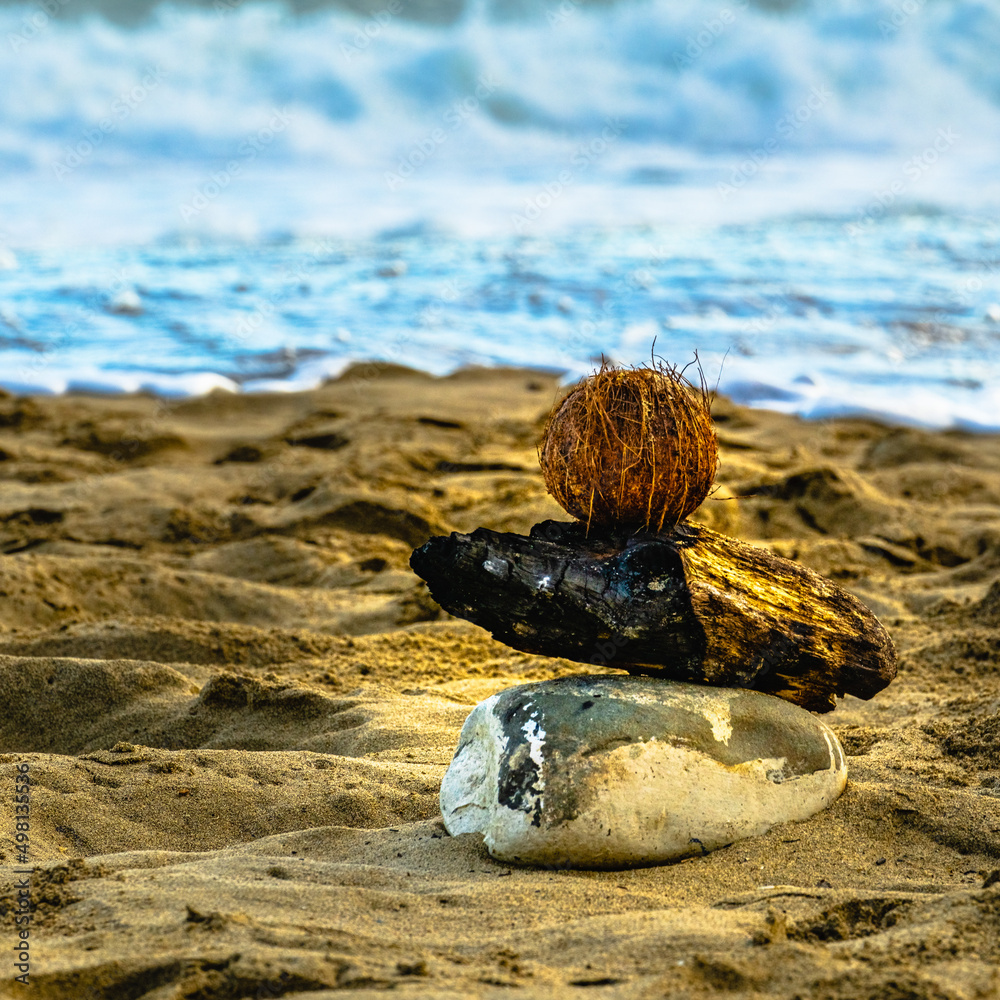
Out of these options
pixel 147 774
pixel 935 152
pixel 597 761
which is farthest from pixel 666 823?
pixel 935 152

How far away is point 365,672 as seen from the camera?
495cm

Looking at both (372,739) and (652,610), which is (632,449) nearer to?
(652,610)

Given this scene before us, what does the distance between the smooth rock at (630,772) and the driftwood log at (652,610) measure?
4.1 inches

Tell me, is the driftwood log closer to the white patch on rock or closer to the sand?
the white patch on rock

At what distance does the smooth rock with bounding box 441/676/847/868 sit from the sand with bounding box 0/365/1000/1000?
82 millimetres

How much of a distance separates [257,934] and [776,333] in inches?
476

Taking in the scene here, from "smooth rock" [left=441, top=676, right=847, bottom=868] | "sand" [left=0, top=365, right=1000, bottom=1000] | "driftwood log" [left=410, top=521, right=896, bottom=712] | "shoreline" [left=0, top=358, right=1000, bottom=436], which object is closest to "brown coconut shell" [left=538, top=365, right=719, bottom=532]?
"driftwood log" [left=410, top=521, right=896, bottom=712]

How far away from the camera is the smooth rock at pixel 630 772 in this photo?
2.93m

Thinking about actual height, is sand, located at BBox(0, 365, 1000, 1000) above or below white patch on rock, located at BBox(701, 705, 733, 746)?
below

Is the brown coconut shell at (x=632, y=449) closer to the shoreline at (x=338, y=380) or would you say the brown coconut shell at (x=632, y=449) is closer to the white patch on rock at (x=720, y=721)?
the white patch on rock at (x=720, y=721)

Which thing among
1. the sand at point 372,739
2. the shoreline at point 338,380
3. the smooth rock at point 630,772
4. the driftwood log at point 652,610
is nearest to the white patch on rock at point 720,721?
the smooth rock at point 630,772

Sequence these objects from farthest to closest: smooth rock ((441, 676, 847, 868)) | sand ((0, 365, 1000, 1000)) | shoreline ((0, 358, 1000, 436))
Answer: shoreline ((0, 358, 1000, 436)) → smooth rock ((441, 676, 847, 868)) → sand ((0, 365, 1000, 1000))

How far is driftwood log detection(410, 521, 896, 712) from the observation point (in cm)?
308

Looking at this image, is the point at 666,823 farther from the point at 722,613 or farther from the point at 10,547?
the point at 10,547
